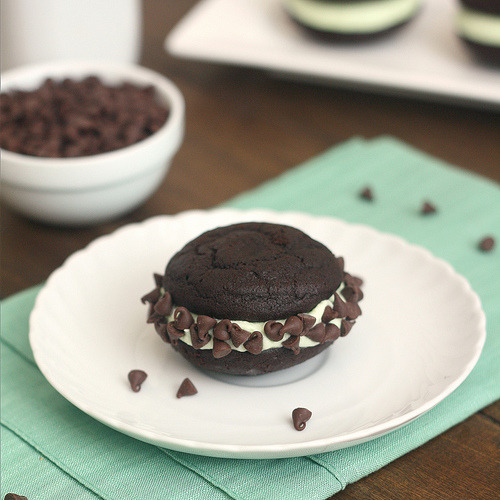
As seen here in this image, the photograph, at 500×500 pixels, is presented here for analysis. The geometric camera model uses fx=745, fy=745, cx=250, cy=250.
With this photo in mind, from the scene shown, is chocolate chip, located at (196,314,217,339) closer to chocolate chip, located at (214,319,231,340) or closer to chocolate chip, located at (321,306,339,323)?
chocolate chip, located at (214,319,231,340)

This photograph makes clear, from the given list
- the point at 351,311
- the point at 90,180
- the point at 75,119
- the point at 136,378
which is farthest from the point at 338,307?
the point at 75,119

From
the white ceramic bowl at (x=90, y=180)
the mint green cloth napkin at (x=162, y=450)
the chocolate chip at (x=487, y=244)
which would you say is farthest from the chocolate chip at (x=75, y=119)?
the chocolate chip at (x=487, y=244)

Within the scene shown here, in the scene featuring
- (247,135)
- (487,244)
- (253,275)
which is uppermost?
(253,275)

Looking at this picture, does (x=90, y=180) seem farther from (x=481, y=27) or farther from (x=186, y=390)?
(x=481, y=27)

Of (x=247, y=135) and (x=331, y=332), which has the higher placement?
(x=331, y=332)

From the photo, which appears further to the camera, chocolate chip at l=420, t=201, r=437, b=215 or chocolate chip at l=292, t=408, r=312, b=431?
chocolate chip at l=420, t=201, r=437, b=215

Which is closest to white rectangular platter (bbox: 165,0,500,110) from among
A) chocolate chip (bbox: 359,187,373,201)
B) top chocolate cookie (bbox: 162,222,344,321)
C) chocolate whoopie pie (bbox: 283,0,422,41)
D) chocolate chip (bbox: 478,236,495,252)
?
chocolate whoopie pie (bbox: 283,0,422,41)
